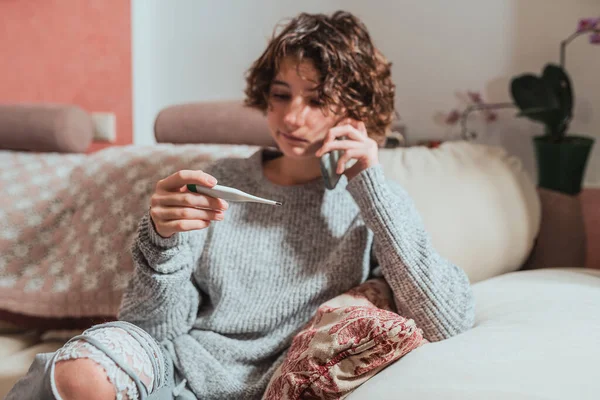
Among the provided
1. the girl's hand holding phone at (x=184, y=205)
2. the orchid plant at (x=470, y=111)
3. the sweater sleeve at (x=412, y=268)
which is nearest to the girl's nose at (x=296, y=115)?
the sweater sleeve at (x=412, y=268)

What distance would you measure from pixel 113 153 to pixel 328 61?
66 cm

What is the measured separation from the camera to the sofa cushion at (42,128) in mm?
1515

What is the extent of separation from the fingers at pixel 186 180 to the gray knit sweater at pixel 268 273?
0.09 m

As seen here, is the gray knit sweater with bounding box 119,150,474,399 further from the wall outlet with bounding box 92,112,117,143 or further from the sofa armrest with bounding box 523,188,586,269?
the wall outlet with bounding box 92,112,117,143

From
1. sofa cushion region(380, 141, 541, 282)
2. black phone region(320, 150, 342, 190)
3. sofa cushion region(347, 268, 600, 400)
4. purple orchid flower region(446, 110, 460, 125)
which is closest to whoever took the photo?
sofa cushion region(347, 268, 600, 400)

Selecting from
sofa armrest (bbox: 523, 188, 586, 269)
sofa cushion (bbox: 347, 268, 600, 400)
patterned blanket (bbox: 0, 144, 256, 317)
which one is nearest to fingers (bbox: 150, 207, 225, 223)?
sofa cushion (bbox: 347, 268, 600, 400)

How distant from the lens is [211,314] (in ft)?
3.22

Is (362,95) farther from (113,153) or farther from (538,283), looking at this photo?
Answer: (113,153)

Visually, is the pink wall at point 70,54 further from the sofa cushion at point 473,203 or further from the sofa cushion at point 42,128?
the sofa cushion at point 473,203

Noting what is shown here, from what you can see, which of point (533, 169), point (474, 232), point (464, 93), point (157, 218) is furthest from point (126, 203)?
point (533, 169)

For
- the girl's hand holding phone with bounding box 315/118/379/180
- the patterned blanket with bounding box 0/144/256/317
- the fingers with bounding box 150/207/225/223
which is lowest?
the patterned blanket with bounding box 0/144/256/317

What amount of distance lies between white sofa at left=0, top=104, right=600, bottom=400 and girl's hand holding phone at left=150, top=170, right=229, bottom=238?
0.98ft

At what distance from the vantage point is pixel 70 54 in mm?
2025

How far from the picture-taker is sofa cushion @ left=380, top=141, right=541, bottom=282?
115 cm
